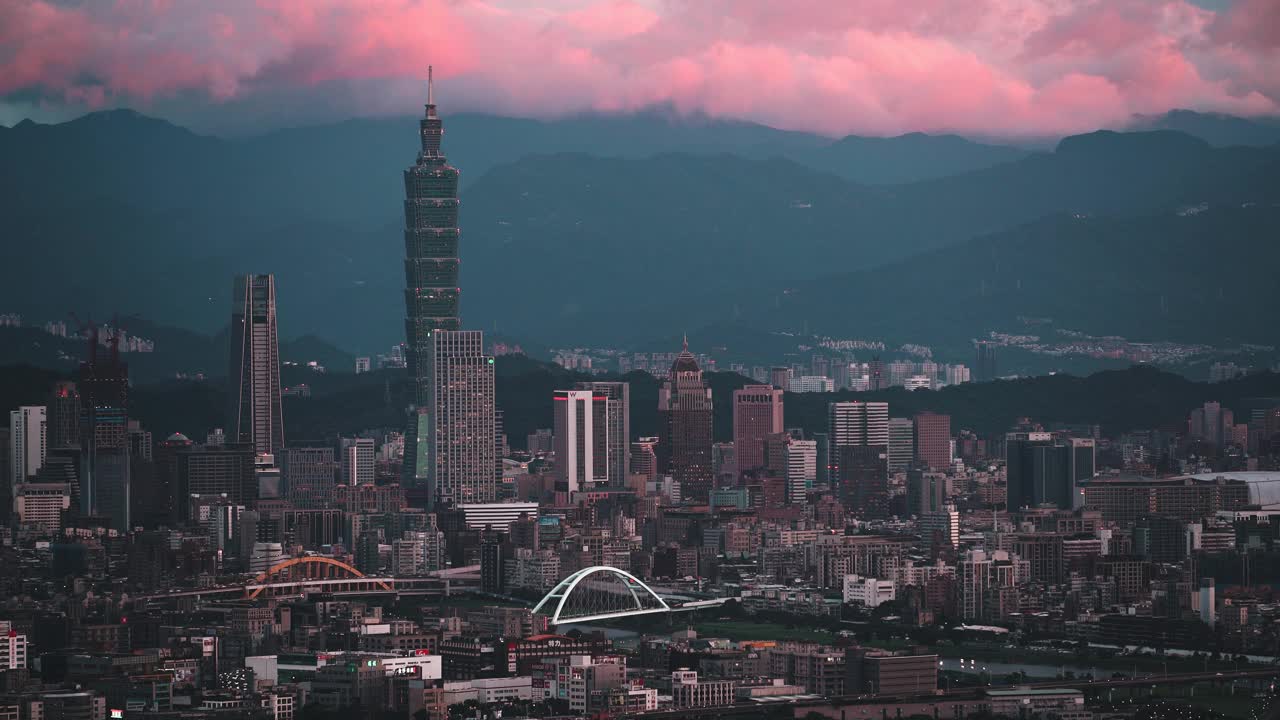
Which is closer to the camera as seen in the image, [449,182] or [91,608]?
[91,608]

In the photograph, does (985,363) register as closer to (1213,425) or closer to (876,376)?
(876,376)

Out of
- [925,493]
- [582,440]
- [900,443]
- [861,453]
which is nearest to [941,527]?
[925,493]

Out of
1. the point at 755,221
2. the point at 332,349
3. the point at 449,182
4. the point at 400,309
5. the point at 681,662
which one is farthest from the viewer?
the point at 755,221

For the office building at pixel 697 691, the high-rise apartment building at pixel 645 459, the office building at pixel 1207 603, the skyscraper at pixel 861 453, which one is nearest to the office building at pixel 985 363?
the skyscraper at pixel 861 453

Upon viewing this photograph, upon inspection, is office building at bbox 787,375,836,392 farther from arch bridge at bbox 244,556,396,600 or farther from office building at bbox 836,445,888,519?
arch bridge at bbox 244,556,396,600

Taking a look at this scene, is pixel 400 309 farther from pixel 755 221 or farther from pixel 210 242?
pixel 755 221

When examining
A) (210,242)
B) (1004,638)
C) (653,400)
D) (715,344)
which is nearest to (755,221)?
(715,344)
